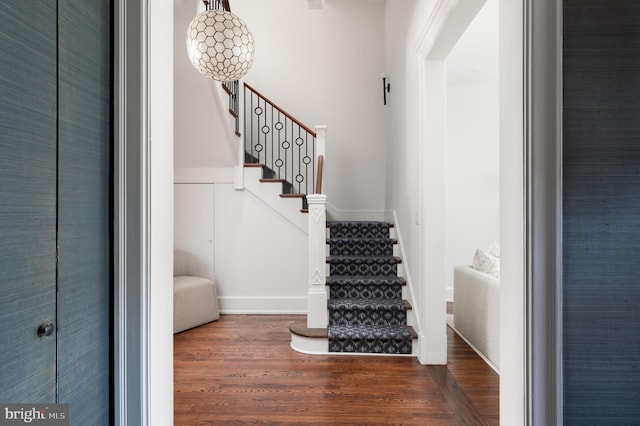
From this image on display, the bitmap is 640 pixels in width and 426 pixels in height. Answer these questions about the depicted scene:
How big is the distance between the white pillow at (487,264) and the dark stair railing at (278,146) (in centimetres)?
258

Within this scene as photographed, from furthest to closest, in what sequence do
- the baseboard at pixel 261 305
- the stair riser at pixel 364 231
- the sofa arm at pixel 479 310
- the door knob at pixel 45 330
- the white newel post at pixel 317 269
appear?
the stair riser at pixel 364 231 → the baseboard at pixel 261 305 → the white newel post at pixel 317 269 → the sofa arm at pixel 479 310 → the door knob at pixel 45 330

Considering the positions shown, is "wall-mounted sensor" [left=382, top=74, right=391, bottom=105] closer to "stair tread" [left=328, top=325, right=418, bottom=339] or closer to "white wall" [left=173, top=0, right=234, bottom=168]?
"white wall" [left=173, top=0, right=234, bottom=168]

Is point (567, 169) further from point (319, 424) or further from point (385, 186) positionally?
point (385, 186)

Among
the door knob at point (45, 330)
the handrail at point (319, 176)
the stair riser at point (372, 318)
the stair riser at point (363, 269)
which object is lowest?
the stair riser at point (372, 318)

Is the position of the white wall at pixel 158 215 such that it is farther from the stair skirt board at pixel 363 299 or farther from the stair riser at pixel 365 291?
the stair riser at pixel 365 291

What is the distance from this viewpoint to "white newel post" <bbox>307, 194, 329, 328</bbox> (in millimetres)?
3121

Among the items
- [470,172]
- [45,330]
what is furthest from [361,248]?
[45,330]

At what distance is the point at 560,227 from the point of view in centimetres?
102

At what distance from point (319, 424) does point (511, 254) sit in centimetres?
144

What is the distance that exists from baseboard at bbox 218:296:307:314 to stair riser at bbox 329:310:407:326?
1.12 m

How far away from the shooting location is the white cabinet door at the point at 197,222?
4195mm

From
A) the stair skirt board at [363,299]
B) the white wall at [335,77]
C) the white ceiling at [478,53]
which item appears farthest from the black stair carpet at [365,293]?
the white ceiling at [478,53]

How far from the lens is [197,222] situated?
4.21 meters

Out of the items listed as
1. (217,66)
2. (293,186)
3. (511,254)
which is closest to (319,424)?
(511,254)
